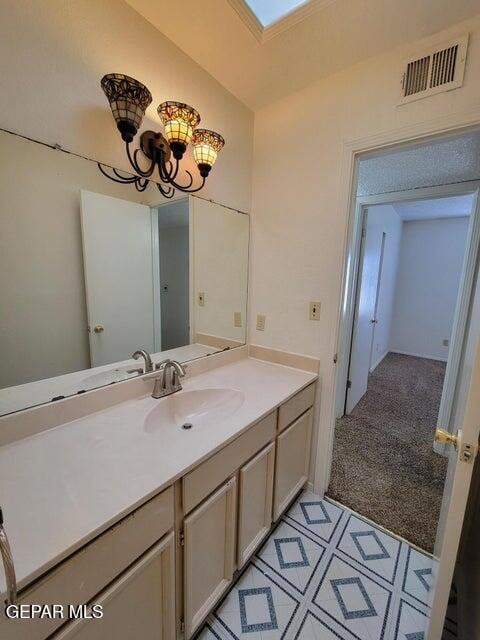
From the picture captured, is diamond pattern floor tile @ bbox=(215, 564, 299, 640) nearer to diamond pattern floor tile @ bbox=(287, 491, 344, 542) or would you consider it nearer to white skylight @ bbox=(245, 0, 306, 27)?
diamond pattern floor tile @ bbox=(287, 491, 344, 542)

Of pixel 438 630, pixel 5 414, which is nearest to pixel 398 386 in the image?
pixel 438 630

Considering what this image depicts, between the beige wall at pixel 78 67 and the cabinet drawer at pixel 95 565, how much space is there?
1.26 m

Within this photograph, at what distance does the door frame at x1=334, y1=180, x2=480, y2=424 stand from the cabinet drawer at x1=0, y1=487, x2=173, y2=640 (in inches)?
51.4

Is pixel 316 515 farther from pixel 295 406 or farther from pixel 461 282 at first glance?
pixel 461 282

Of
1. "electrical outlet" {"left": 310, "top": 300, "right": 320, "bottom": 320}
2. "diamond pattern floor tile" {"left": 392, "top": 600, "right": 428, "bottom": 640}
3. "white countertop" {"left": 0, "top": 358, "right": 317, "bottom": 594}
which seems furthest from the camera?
"electrical outlet" {"left": 310, "top": 300, "right": 320, "bottom": 320}

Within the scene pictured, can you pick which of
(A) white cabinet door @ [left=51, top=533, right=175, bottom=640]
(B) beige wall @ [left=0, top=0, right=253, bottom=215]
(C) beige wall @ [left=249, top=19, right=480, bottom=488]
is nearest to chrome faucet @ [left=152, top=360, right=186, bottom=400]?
(A) white cabinet door @ [left=51, top=533, right=175, bottom=640]

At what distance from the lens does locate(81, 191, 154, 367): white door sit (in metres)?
1.18

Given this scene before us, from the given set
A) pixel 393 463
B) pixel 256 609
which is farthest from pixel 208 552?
pixel 393 463

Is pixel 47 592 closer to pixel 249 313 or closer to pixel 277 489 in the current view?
pixel 277 489

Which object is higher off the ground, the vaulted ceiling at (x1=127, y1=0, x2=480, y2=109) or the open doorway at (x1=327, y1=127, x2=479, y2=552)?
the vaulted ceiling at (x1=127, y1=0, x2=480, y2=109)

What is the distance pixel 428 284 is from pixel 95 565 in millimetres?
5751

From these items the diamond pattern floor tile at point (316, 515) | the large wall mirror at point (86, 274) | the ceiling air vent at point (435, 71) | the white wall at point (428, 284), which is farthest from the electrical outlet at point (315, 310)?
the white wall at point (428, 284)

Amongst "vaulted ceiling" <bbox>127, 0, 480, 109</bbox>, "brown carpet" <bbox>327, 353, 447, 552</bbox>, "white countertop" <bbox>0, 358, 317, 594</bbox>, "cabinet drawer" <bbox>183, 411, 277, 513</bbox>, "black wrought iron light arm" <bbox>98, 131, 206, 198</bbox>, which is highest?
"vaulted ceiling" <bbox>127, 0, 480, 109</bbox>

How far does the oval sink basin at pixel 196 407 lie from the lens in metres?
1.26
